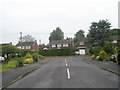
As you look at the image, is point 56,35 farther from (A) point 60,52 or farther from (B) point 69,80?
(B) point 69,80

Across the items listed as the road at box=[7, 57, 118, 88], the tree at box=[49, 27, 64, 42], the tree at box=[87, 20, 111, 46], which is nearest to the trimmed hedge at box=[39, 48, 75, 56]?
the tree at box=[87, 20, 111, 46]

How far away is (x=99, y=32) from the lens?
65625 millimetres

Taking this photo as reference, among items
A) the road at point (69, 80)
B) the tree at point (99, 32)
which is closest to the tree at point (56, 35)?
the tree at point (99, 32)

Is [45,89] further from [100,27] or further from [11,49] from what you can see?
[100,27]

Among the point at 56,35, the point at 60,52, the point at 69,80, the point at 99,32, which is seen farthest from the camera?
the point at 56,35

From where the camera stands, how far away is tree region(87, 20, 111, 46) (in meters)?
64.7

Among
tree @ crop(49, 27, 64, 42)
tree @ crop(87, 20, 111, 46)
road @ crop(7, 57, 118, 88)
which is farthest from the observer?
tree @ crop(49, 27, 64, 42)

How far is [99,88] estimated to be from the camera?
973 cm

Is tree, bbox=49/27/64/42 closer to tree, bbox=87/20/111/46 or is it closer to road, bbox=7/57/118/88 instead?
tree, bbox=87/20/111/46

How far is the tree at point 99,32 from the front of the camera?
64.7 meters

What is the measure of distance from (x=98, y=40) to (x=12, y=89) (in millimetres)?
57211

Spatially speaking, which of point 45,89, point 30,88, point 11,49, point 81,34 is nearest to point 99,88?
point 45,89

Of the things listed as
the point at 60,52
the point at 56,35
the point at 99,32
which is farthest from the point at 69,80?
the point at 56,35

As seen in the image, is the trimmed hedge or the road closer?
the road
